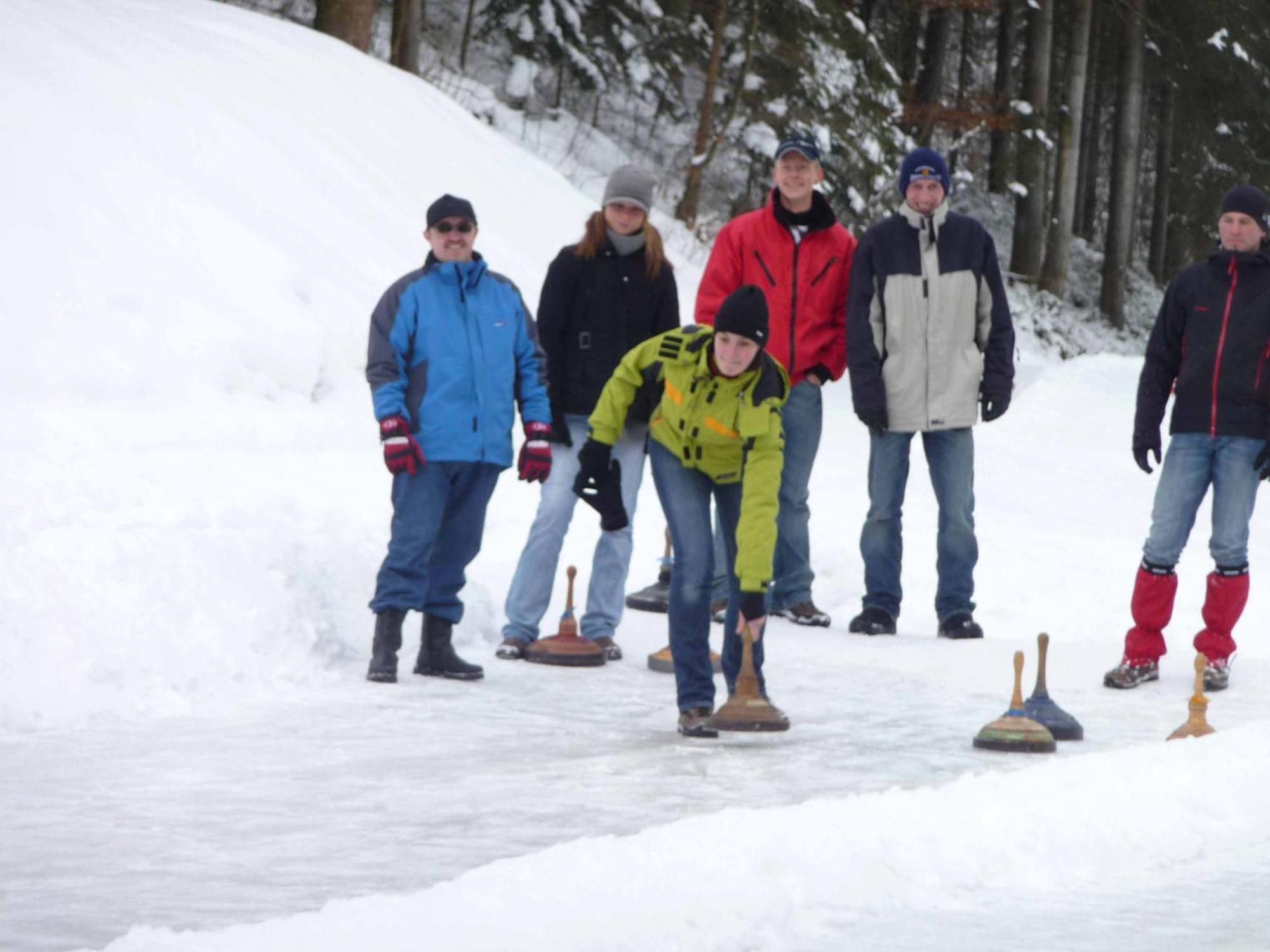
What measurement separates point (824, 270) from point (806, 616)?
167cm

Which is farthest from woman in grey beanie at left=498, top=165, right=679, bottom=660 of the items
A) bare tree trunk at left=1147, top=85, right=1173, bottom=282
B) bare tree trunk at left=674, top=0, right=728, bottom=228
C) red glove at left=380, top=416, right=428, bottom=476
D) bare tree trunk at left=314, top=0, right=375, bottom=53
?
bare tree trunk at left=1147, top=85, right=1173, bottom=282

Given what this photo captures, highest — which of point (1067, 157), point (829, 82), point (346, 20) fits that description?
point (1067, 157)

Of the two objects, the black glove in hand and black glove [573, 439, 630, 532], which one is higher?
the black glove in hand

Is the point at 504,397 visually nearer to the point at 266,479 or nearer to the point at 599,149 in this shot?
the point at 266,479

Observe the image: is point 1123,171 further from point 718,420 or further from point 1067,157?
point 718,420

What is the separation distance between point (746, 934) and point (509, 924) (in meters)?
0.52

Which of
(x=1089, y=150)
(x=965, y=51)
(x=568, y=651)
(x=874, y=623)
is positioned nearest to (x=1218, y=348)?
(x=874, y=623)

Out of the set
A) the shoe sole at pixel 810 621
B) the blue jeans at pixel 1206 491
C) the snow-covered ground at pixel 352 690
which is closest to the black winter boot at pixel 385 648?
the snow-covered ground at pixel 352 690

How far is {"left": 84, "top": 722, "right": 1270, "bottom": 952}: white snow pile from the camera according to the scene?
12.3ft

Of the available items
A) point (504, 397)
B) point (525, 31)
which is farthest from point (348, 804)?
point (525, 31)

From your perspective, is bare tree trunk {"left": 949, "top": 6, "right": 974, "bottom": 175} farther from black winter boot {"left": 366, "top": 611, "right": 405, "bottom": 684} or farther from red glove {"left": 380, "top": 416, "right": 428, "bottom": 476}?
black winter boot {"left": 366, "top": 611, "right": 405, "bottom": 684}

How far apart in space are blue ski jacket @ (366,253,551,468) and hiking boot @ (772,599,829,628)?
7.10 feet

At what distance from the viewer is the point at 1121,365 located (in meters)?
25.1

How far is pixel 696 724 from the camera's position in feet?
21.0
